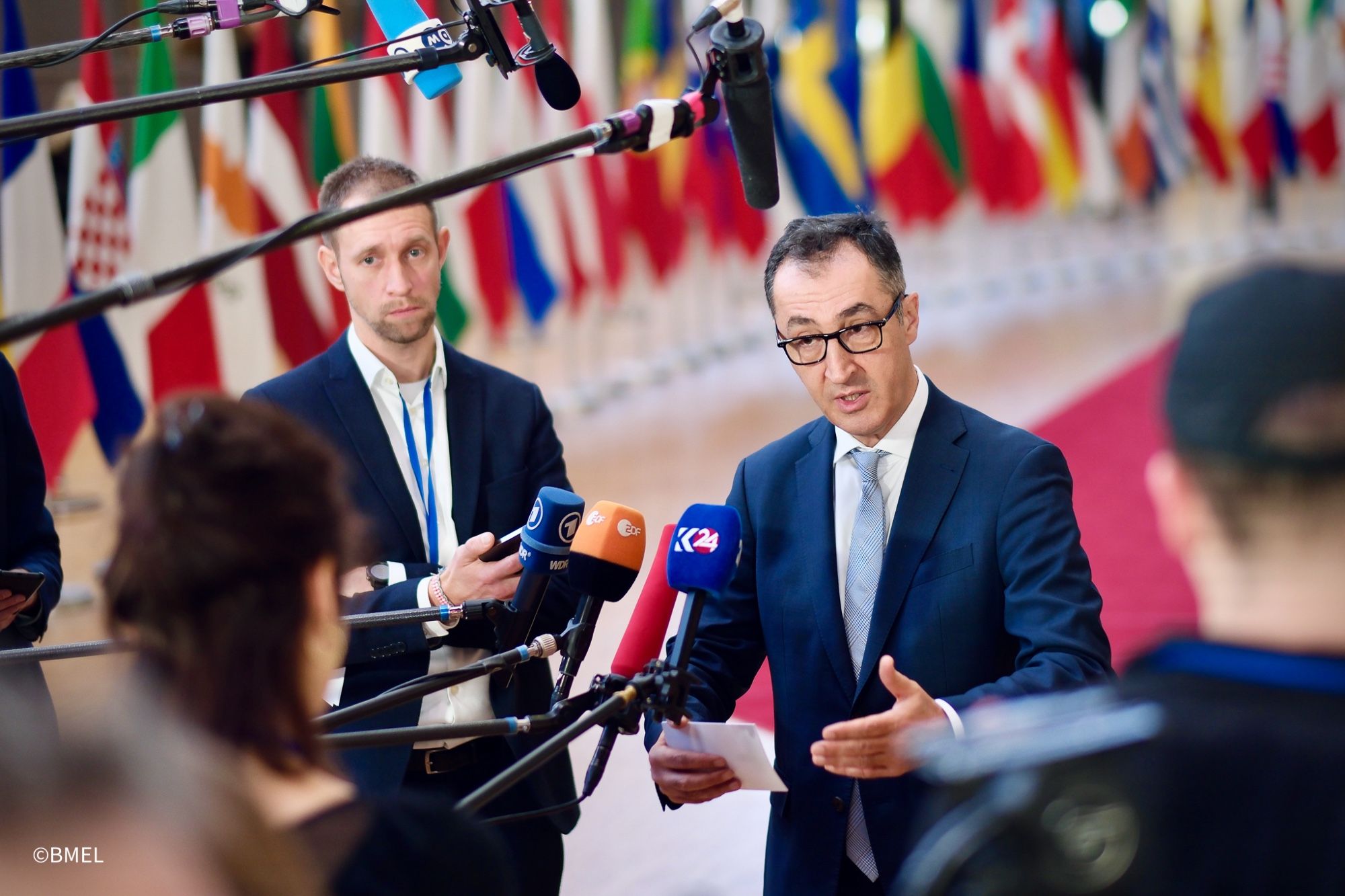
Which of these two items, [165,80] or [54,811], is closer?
[54,811]

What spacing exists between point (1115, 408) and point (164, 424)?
7176mm

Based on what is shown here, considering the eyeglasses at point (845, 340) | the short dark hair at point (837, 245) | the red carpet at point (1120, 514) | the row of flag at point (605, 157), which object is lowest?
the red carpet at point (1120, 514)

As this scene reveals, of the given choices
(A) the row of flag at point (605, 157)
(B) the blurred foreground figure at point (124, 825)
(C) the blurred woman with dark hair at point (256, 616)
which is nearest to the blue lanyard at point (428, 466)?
(A) the row of flag at point (605, 157)

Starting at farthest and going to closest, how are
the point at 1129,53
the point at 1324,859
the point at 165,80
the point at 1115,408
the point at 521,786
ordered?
the point at 1129,53 < the point at 1115,408 < the point at 165,80 < the point at 521,786 < the point at 1324,859

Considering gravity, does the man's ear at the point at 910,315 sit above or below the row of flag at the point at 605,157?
below

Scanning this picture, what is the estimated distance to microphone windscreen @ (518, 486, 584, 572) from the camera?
1950 millimetres

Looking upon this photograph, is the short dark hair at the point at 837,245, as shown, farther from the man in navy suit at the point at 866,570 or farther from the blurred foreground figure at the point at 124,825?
the blurred foreground figure at the point at 124,825

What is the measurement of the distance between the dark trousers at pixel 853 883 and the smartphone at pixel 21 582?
133cm

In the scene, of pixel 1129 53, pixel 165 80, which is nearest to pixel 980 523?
pixel 165 80

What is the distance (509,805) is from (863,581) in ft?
2.50

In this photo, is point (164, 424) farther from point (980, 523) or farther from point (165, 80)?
point (165, 80)

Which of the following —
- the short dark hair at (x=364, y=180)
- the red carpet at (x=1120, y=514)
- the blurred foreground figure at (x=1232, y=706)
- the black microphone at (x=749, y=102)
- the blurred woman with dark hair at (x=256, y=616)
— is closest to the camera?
the blurred foreground figure at (x=1232, y=706)

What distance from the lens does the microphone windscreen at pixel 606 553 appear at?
1.91 metres

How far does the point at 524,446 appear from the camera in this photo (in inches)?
101
